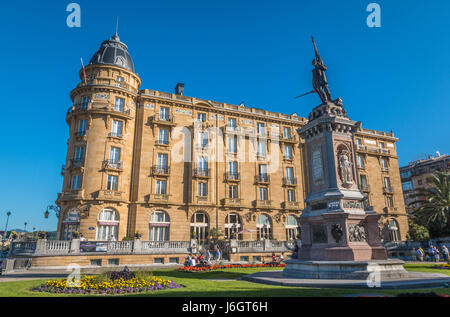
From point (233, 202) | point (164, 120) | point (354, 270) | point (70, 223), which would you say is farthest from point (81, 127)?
point (354, 270)

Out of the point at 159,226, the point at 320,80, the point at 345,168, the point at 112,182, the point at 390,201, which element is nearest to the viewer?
the point at 345,168

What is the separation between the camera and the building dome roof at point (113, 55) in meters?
39.8

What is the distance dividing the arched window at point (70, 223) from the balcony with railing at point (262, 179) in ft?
77.1

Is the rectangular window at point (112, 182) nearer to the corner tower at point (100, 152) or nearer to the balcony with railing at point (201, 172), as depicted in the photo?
the corner tower at point (100, 152)

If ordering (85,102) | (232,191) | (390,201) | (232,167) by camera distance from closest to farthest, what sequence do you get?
(85,102) < (232,191) < (232,167) < (390,201)

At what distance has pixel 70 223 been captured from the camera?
33438 mm

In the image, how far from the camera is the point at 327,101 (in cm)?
1888

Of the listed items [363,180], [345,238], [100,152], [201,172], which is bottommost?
[345,238]

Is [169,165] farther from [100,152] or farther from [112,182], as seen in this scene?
[100,152]

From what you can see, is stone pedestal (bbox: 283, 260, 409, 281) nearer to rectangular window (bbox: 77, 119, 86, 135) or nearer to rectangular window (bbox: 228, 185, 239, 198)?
rectangular window (bbox: 228, 185, 239, 198)

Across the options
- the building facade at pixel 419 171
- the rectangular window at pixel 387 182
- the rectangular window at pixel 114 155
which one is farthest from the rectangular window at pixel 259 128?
the building facade at pixel 419 171

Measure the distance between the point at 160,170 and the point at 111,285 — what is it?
27.2m
